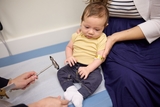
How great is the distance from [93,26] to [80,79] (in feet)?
1.07

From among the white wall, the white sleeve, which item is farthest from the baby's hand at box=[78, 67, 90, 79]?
the white wall

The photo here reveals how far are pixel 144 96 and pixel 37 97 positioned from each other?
60 centimetres

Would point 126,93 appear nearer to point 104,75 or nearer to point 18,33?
point 104,75

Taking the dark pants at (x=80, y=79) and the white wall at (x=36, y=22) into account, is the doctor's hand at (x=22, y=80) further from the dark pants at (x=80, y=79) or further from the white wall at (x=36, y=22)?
the white wall at (x=36, y=22)

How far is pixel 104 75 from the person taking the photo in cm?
99

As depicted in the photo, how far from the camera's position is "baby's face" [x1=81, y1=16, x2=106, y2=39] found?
883 millimetres

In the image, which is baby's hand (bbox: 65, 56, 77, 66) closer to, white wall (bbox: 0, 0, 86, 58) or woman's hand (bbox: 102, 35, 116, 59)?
woman's hand (bbox: 102, 35, 116, 59)

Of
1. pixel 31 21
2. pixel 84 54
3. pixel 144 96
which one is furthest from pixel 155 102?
pixel 31 21

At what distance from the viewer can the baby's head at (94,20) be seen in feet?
2.90

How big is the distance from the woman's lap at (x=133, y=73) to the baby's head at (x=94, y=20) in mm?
178

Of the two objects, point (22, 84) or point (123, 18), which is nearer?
point (22, 84)

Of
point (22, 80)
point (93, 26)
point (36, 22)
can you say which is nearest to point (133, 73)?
point (93, 26)

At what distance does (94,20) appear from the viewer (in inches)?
34.6

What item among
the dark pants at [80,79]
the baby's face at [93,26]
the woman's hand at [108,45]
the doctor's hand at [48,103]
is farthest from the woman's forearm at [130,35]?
the doctor's hand at [48,103]
